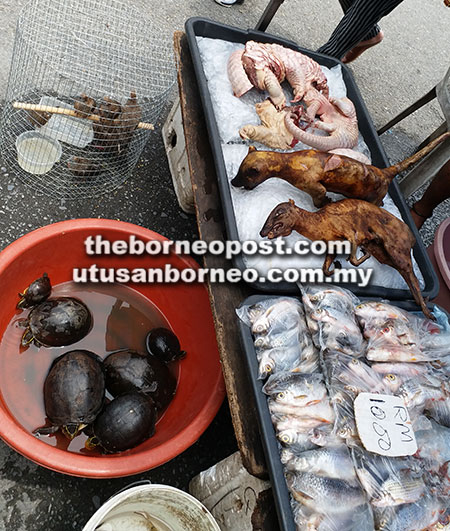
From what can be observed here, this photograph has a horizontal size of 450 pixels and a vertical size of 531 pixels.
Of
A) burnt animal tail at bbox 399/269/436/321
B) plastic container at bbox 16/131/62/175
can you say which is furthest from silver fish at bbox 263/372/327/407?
plastic container at bbox 16/131/62/175

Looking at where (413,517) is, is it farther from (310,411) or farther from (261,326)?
(261,326)

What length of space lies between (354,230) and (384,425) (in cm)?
84

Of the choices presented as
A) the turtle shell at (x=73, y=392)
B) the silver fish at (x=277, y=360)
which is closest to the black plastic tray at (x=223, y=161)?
the silver fish at (x=277, y=360)

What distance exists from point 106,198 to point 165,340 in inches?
45.9

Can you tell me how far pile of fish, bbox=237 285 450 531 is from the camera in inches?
57.0

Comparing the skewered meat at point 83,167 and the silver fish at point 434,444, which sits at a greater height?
the skewered meat at point 83,167

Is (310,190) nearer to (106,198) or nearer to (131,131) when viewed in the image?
(131,131)

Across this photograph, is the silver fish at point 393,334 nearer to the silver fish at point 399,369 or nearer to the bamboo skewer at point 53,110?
the silver fish at point 399,369

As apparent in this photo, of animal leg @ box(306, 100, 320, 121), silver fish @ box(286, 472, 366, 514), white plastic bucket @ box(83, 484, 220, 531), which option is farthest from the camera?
animal leg @ box(306, 100, 320, 121)

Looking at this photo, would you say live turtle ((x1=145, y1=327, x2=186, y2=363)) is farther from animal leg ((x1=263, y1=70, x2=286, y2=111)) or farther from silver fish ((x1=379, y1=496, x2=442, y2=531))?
animal leg ((x1=263, y1=70, x2=286, y2=111))

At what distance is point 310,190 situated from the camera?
84.2 inches

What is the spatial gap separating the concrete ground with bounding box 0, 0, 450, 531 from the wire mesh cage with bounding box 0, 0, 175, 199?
0.13 meters

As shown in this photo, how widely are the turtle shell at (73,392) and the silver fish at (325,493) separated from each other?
842 millimetres

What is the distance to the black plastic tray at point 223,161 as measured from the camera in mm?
1986
